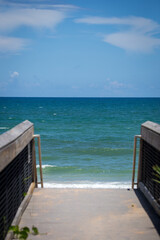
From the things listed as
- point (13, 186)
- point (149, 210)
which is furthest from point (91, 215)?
point (13, 186)

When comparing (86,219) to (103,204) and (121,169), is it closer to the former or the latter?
(103,204)

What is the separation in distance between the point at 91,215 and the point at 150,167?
1375 mm

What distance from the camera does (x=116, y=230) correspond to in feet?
14.6

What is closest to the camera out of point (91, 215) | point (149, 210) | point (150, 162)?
point (91, 215)

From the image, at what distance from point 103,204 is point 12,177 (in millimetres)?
1872

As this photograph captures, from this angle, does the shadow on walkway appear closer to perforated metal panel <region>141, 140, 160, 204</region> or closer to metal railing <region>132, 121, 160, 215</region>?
metal railing <region>132, 121, 160, 215</region>

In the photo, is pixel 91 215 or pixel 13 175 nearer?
pixel 13 175

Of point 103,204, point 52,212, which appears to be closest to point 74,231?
point 52,212

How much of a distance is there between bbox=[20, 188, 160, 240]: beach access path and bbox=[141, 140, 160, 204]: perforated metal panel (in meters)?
0.26

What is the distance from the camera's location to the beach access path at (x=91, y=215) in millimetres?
4324

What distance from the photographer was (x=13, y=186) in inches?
172

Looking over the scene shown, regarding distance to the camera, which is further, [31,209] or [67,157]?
[67,157]

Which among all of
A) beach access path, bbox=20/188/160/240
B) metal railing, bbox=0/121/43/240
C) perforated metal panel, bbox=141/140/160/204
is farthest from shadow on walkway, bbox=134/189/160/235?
metal railing, bbox=0/121/43/240

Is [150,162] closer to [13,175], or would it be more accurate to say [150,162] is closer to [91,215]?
[91,215]
